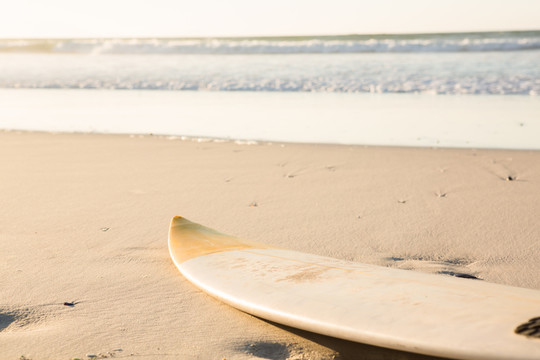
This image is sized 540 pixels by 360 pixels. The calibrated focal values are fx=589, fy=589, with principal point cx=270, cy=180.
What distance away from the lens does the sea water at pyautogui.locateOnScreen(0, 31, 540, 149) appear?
18.4 feet

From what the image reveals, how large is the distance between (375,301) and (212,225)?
1.35 m

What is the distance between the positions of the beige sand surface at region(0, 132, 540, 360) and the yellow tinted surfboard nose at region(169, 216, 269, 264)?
0.09 metres

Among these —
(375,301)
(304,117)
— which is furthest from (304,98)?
(375,301)

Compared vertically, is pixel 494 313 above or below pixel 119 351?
above

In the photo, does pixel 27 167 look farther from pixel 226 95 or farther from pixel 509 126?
pixel 226 95

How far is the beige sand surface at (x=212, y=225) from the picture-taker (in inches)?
67.7

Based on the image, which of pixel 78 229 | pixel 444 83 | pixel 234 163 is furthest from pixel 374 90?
pixel 78 229

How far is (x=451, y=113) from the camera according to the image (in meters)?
6.60

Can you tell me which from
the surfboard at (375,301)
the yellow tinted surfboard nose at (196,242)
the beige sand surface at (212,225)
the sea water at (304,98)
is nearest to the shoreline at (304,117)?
the sea water at (304,98)

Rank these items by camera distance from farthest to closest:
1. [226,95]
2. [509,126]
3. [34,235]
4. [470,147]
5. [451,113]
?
[226,95] < [451,113] < [509,126] < [470,147] < [34,235]

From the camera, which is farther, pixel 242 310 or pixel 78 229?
pixel 78 229

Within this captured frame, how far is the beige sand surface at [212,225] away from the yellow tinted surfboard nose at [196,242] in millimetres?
87

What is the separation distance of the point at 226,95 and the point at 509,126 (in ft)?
15.8

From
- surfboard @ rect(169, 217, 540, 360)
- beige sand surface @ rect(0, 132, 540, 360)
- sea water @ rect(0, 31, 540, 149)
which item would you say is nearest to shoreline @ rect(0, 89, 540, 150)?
sea water @ rect(0, 31, 540, 149)
